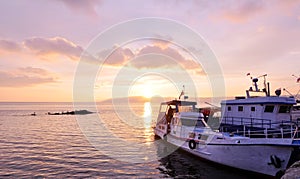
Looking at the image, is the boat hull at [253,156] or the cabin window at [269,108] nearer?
the boat hull at [253,156]

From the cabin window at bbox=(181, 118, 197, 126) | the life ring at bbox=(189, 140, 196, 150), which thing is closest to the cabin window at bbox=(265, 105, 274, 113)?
the cabin window at bbox=(181, 118, 197, 126)

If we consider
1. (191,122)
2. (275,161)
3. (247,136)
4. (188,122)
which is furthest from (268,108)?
(188,122)

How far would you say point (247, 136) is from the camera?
78.9ft

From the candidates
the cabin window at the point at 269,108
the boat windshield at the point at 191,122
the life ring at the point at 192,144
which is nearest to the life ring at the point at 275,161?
the cabin window at the point at 269,108

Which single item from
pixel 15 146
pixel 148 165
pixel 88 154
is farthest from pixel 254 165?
pixel 15 146

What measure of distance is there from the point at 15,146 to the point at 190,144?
2376 cm

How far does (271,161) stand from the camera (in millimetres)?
17859

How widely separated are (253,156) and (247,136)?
5.64 metres

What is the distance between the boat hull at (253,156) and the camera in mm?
17625

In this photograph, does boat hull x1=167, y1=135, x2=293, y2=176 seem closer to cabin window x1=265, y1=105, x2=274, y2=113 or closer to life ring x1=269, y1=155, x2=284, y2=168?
life ring x1=269, y1=155, x2=284, y2=168

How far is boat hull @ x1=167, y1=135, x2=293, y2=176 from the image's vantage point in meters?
17.6

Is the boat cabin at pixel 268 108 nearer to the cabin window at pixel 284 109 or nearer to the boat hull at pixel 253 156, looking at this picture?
the cabin window at pixel 284 109

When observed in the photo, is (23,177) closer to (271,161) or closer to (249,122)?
(271,161)

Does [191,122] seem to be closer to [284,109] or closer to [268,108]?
[268,108]
